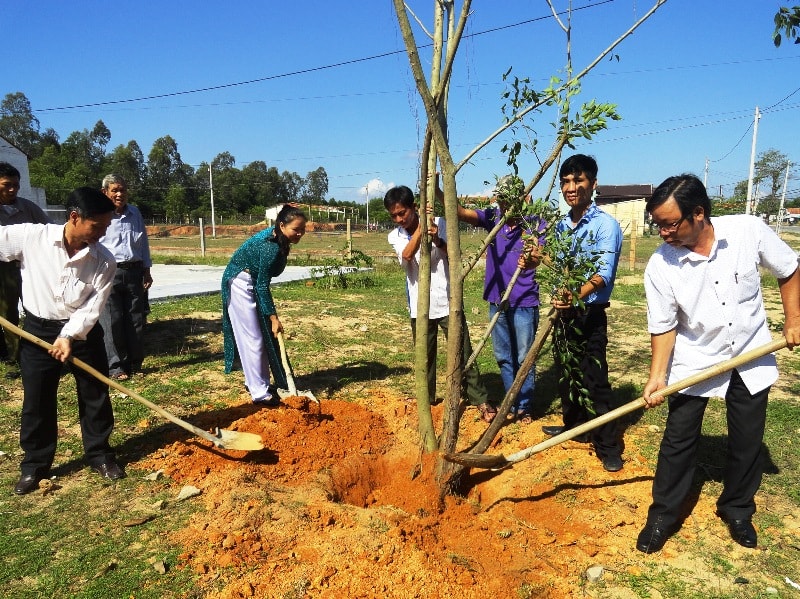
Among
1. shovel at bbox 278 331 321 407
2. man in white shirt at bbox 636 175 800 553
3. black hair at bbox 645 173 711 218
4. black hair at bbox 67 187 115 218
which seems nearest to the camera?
black hair at bbox 645 173 711 218

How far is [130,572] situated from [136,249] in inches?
147

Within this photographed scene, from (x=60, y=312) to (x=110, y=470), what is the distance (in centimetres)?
106

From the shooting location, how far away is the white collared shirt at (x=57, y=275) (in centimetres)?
320

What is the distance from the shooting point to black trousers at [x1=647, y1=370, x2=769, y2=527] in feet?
8.96

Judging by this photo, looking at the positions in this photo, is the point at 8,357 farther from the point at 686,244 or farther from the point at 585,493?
the point at 686,244

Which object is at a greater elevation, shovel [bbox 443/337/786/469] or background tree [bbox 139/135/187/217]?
background tree [bbox 139/135/187/217]

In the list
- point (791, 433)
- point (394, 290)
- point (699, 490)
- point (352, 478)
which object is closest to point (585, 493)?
point (699, 490)

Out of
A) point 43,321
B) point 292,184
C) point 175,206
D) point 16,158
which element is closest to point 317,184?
point 292,184

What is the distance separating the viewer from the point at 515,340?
168 inches

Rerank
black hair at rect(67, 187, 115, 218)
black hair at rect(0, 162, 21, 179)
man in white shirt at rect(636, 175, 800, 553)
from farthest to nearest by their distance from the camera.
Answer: black hair at rect(0, 162, 21, 179)
black hair at rect(67, 187, 115, 218)
man in white shirt at rect(636, 175, 800, 553)

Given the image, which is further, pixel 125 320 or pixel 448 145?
pixel 125 320

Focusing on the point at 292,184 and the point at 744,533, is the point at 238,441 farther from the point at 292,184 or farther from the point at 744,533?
the point at 292,184

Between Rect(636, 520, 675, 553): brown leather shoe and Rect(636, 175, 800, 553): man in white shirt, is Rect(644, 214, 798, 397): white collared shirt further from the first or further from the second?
Rect(636, 520, 675, 553): brown leather shoe

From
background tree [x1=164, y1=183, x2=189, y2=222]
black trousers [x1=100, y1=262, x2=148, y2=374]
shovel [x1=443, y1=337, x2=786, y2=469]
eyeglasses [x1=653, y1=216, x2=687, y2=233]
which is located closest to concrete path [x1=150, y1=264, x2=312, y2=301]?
black trousers [x1=100, y1=262, x2=148, y2=374]
